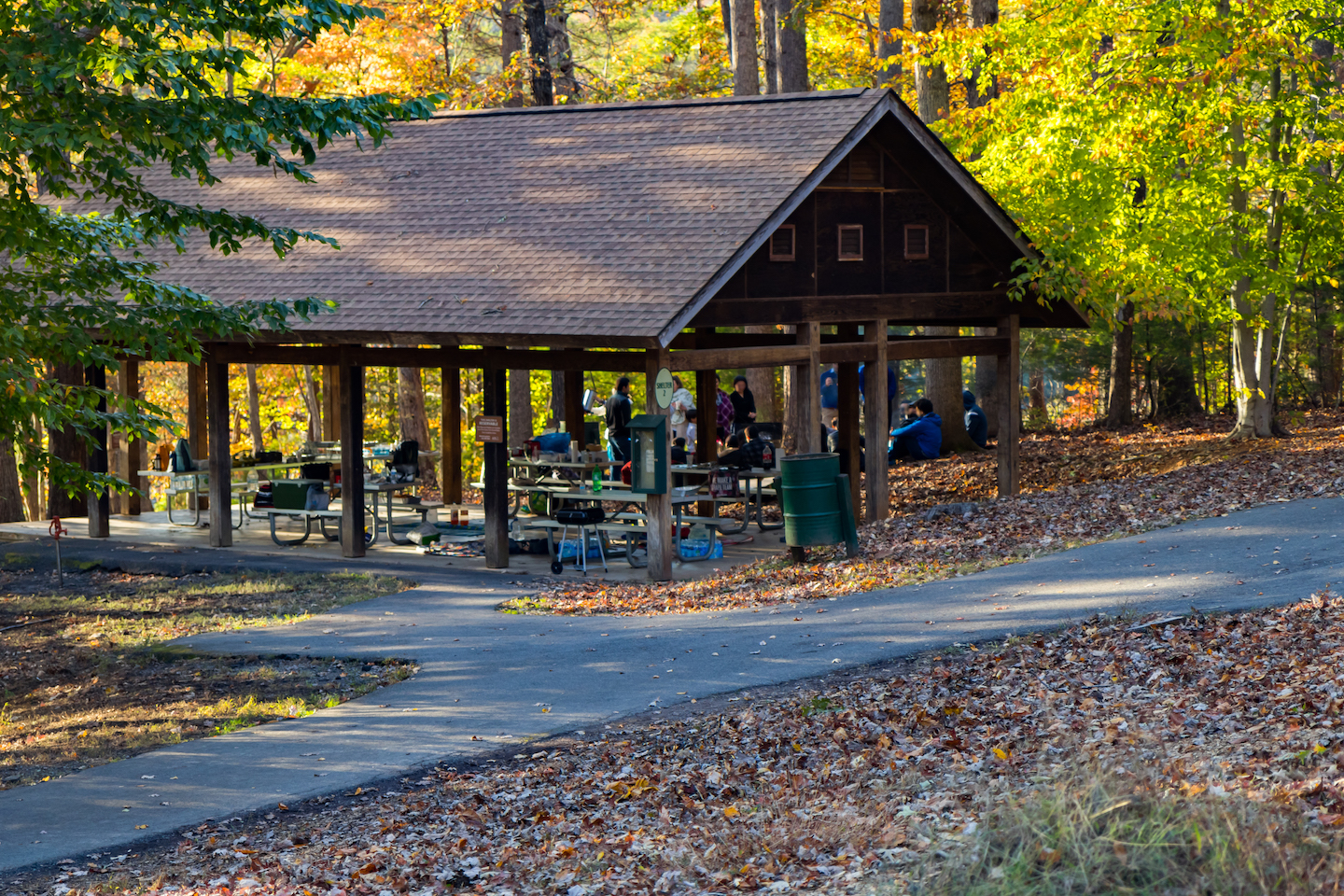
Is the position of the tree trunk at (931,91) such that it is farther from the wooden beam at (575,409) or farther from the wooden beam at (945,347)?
the wooden beam at (575,409)

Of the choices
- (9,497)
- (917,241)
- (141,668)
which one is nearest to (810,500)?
(917,241)

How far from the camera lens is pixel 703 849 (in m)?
6.21

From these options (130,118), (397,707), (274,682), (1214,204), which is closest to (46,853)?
(397,707)

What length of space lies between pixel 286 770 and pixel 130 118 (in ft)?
15.5

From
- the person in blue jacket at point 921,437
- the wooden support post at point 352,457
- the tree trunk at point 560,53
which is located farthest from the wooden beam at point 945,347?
the tree trunk at point 560,53

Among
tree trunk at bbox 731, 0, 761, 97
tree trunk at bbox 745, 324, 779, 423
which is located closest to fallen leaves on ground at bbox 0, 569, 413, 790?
tree trunk at bbox 745, 324, 779, 423

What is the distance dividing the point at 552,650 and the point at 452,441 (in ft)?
33.0

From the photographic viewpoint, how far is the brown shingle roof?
14.9 meters

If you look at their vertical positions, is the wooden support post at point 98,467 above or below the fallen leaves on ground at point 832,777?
above

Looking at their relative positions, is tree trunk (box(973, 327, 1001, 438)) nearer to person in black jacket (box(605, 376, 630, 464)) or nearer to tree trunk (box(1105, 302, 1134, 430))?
tree trunk (box(1105, 302, 1134, 430))

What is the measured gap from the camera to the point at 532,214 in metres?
16.9

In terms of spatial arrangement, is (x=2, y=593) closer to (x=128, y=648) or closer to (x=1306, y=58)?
(x=128, y=648)

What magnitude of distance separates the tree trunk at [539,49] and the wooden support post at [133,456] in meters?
9.35

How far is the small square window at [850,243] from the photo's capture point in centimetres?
1719
